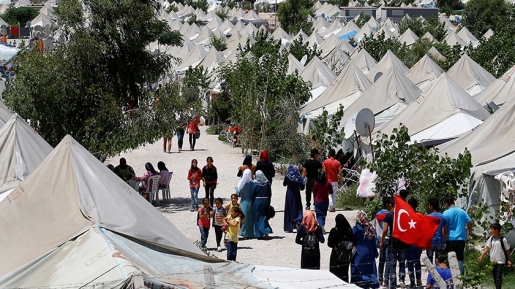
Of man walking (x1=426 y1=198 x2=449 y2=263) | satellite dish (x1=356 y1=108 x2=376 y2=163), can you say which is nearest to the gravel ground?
man walking (x1=426 y1=198 x2=449 y2=263)

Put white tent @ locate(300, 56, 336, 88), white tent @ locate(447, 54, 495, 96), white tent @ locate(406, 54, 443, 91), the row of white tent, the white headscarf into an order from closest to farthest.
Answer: the row of white tent, the white headscarf, white tent @ locate(447, 54, 495, 96), white tent @ locate(406, 54, 443, 91), white tent @ locate(300, 56, 336, 88)

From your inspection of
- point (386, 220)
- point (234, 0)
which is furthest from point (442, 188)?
point (234, 0)

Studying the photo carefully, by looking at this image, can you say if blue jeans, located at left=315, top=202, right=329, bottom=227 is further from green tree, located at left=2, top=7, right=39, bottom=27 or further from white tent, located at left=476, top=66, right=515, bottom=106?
green tree, located at left=2, top=7, right=39, bottom=27

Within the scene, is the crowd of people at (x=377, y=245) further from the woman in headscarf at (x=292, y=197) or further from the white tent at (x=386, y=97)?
the white tent at (x=386, y=97)

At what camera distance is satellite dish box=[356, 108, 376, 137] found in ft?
58.2

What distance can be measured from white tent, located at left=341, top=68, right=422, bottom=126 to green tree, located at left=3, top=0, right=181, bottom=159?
6.71 meters

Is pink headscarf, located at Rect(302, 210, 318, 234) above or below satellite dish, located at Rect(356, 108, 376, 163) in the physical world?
below

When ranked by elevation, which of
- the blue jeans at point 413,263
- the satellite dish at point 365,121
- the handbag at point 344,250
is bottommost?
the blue jeans at point 413,263

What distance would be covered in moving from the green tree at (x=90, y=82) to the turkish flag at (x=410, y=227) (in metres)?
7.93

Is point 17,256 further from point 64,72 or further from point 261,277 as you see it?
point 64,72

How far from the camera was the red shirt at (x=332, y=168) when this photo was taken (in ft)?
57.6

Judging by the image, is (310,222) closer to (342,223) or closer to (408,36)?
(342,223)

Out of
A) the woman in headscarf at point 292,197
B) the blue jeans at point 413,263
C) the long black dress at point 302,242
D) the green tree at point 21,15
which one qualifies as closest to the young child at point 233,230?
the long black dress at point 302,242

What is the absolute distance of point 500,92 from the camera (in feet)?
79.5
